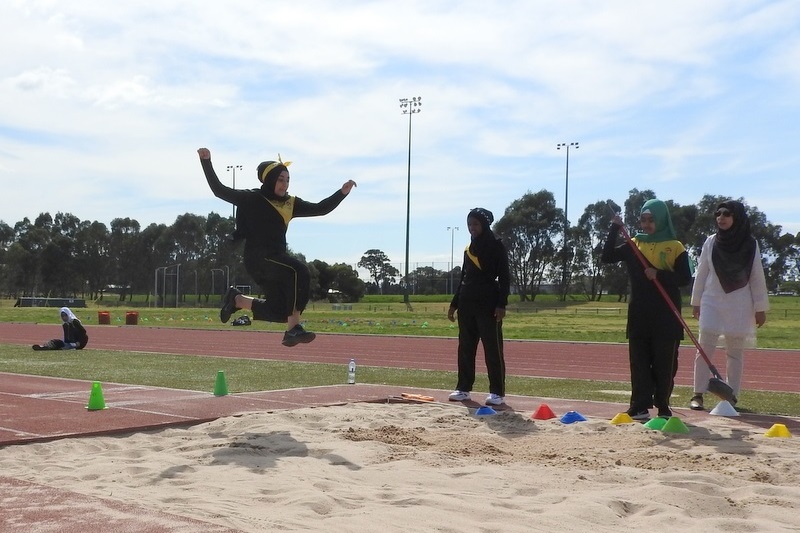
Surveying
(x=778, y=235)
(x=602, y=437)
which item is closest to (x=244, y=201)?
(x=602, y=437)

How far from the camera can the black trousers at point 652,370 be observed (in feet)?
24.1

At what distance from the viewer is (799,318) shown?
46.8 m

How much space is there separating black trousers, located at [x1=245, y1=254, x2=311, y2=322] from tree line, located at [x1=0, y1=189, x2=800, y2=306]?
59851 millimetres

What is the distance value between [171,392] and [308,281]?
3.19 metres

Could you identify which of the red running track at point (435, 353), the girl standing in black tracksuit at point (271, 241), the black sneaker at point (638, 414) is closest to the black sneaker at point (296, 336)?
the girl standing in black tracksuit at point (271, 241)

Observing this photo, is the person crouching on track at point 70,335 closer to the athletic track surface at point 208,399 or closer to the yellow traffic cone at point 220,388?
the athletic track surface at point 208,399

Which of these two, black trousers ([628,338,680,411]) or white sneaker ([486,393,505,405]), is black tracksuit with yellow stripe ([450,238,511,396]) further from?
black trousers ([628,338,680,411])

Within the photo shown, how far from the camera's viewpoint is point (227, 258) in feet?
283

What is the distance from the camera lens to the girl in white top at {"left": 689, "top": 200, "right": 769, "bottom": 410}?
8156 millimetres

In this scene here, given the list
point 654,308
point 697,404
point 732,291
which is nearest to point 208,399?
point 654,308

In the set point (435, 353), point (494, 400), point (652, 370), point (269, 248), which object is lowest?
point (435, 353)

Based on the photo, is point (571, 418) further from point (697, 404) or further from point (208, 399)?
point (208, 399)

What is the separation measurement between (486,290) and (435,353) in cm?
983

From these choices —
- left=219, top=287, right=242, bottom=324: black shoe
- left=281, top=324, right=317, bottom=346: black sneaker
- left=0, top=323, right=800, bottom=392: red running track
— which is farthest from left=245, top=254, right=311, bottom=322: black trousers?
left=0, top=323, right=800, bottom=392: red running track
